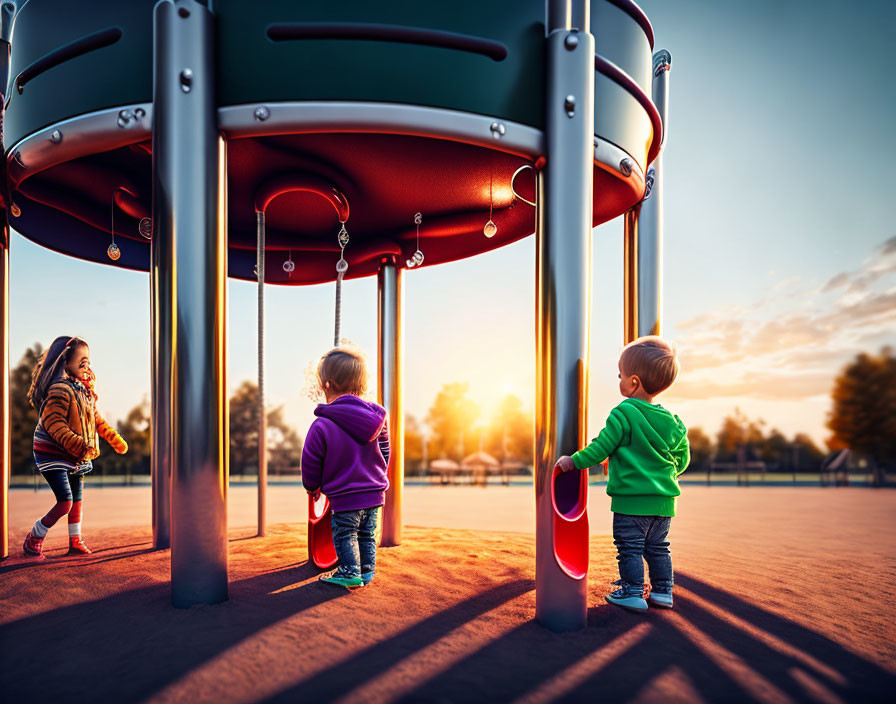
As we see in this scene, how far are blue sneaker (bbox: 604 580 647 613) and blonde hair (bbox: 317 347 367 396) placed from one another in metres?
2.28

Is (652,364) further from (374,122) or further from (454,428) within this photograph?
(454,428)

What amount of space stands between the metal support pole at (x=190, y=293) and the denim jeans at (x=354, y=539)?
2.67 feet

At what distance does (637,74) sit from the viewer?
4.81m

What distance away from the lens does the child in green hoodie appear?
3842 millimetres

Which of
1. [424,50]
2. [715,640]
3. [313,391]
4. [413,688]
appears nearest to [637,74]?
[424,50]

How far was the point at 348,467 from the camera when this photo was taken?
4371 millimetres

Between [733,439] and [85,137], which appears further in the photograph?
[733,439]

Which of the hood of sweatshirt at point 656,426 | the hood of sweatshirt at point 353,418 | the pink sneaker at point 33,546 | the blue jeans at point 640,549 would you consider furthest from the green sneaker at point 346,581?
the pink sneaker at point 33,546

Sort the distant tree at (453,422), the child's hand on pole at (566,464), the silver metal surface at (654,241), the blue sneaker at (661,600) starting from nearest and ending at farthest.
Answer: the child's hand on pole at (566,464) < the blue sneaker at (661,600) < the silver metal surface at (654,241) < the distant tree at (453,422)

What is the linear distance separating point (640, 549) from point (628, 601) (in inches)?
13.1

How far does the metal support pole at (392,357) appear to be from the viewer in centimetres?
655

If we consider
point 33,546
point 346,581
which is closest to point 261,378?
point 346,581

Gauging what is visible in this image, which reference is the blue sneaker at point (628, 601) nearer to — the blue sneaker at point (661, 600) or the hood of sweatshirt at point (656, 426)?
the blue sneaker at point (661, 600)

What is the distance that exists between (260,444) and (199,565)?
2766 mm
